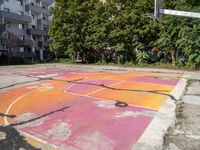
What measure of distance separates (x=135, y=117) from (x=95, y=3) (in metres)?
29.5

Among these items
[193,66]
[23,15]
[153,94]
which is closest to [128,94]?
[153,94]

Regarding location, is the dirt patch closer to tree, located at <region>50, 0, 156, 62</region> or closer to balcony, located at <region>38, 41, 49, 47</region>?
tree, located at <region>50, 0, 156, 62</region>

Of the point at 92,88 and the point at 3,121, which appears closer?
the point at 3,121

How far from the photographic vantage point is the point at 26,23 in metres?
50.2

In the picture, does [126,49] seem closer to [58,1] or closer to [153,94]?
Answer: [58,1]

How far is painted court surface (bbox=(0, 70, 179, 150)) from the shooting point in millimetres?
7082

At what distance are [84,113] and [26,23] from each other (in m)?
44.6

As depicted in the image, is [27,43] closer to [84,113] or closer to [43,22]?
[43,22]

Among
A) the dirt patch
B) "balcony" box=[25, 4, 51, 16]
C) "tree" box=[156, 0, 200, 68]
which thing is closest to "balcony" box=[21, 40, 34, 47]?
"balcony" box=[25, 4, 51, 16]

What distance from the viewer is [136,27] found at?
30.9m

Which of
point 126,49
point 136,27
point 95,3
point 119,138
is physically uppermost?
point 95,3

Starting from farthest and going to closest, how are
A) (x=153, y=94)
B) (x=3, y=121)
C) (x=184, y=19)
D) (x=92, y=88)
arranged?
(x=184, y=19) < (x=92, y=88) < (x=153, y=94) < (x=3, y=121)

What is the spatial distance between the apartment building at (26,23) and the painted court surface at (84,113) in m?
31.8

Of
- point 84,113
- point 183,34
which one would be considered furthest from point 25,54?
point 84,113
